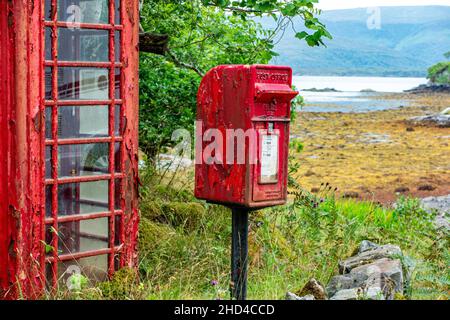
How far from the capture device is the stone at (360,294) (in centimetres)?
539

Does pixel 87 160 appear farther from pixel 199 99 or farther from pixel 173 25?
pixel 173 25

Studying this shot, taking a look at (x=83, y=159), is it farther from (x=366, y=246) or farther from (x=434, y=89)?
(x=434, y=89)

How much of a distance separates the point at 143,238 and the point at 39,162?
70.5 inches

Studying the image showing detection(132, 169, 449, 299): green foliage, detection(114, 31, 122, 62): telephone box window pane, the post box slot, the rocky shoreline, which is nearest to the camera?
the post box slot

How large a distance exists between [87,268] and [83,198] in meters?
0.54

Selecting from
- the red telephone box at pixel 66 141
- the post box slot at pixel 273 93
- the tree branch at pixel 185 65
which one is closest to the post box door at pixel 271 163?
the post box slot at pixel 273 93

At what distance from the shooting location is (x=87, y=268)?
5992 mm

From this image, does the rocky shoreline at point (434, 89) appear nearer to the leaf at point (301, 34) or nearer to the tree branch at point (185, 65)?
the tree branch at point (185, 65)

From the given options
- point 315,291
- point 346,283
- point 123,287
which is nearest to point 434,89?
point 346,283

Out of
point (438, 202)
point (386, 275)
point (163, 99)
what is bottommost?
point (438, 202)

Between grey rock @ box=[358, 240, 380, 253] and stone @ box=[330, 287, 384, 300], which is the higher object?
grey rock @ box=[358, 240, 380, 253]

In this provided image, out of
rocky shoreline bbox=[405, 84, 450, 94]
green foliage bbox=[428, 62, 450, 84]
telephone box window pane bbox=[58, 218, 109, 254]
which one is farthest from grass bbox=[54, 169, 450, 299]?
green foliage bbox=[428, 62, 450, 84]

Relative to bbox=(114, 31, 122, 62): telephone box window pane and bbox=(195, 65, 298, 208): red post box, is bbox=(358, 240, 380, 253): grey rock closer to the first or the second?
bbox=(195, 65, 298, 208): red post box

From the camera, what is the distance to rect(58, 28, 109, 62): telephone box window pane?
5.79 meters
